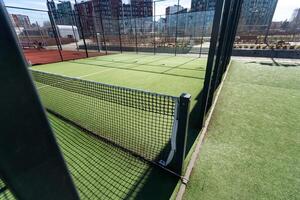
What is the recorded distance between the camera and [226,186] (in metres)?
1.83

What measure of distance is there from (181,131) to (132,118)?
1706 mm

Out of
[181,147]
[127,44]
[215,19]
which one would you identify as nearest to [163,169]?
[181,147]

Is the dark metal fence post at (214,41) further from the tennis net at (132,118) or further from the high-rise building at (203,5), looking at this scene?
the high-rise building at (203,5)

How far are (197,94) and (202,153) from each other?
266cm

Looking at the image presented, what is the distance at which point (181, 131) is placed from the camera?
5.61 ft

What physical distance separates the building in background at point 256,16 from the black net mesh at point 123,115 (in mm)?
19536

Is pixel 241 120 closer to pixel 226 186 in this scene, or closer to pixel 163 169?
pixel 226 186

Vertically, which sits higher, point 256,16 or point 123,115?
point 256,16

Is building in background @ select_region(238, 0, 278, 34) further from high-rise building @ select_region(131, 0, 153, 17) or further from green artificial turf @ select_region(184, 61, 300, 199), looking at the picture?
green artificial turf @ select_region(184, 61, 300, 199)

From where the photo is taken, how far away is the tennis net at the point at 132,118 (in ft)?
5.98

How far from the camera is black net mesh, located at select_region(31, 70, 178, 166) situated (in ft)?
7.24

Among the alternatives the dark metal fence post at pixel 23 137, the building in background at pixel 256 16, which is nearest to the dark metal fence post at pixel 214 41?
the dark metal fence post at pixel 23 137

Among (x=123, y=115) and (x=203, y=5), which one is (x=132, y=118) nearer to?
(x=123, y=115)

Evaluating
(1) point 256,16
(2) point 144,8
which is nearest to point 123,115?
(1) point 256,16
